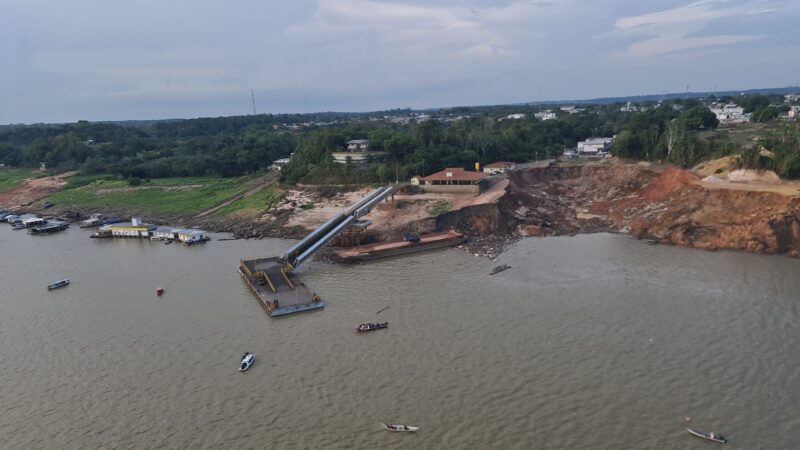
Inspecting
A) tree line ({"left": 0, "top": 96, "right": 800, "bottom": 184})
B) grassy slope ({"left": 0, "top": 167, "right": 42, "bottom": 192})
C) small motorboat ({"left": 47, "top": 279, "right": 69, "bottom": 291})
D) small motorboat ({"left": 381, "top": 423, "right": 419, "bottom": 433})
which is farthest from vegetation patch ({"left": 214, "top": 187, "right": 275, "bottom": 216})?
grassy slope ({"left": 0, "top": 167, "right": 42, "bottom": 192})

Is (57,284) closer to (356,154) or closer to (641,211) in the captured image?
(356,154)

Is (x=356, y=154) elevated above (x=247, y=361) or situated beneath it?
elevated above

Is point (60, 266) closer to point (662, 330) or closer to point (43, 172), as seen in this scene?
point (662, 330)

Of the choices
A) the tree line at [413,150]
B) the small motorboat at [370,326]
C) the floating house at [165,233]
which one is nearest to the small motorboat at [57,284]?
the floating house at [165,233]

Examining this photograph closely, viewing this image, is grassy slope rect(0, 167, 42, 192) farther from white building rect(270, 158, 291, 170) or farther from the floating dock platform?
the floating dock platform

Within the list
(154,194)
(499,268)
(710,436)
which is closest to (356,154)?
(154,194)

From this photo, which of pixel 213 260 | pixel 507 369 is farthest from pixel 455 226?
pixel 507 369
